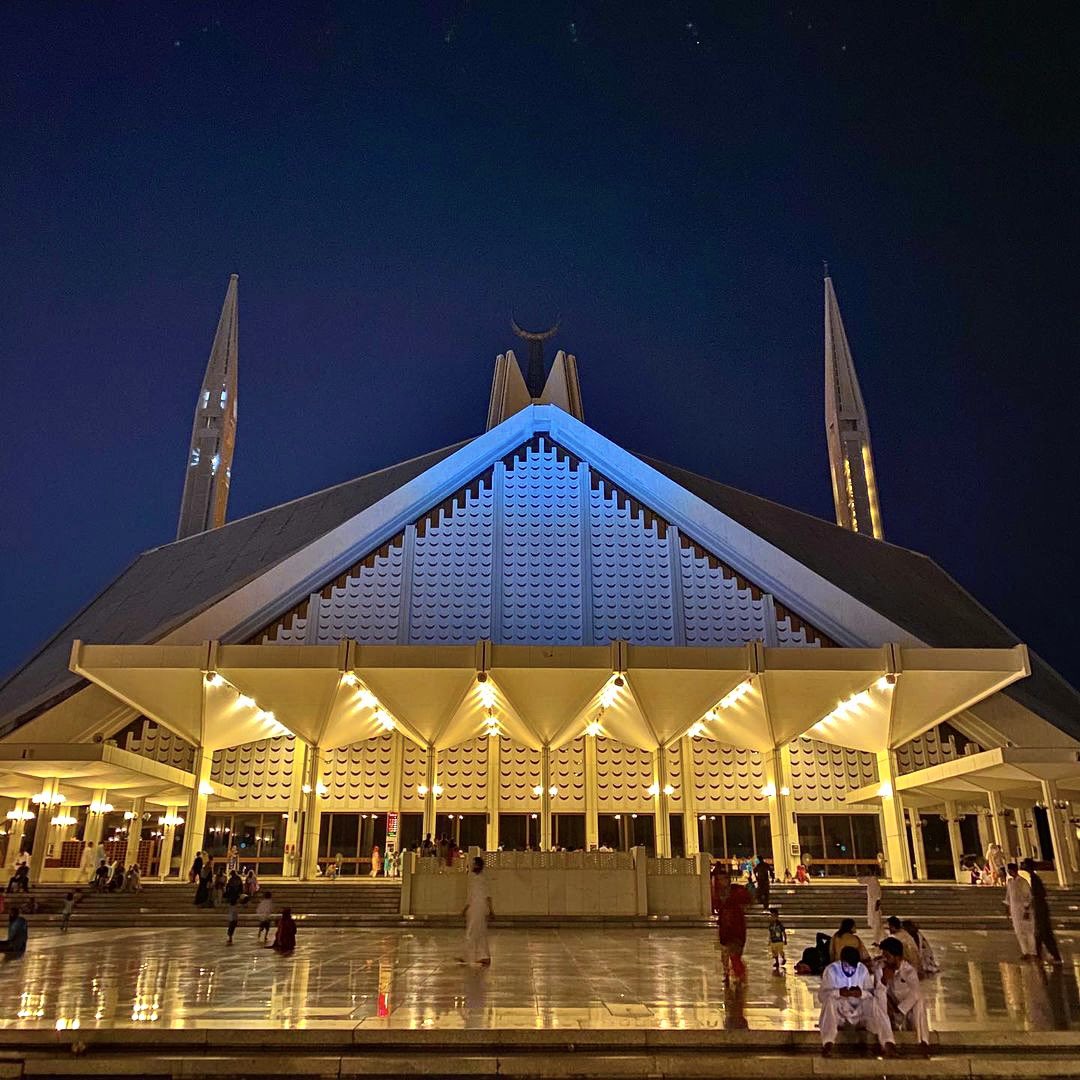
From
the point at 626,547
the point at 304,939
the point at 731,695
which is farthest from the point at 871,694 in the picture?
the point at 304,939

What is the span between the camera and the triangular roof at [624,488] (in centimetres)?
2381

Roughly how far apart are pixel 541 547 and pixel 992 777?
1243cm

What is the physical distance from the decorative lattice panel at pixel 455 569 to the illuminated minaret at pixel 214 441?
17.4 metres

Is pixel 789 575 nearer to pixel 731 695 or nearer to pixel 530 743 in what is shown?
pixel 731 695

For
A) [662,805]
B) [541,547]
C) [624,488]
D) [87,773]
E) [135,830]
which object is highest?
[624,488]

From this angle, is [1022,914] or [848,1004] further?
[1022,914]

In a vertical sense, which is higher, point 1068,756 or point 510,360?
point 510,360

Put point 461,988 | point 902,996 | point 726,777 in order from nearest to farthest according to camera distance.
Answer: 1. point 902,996
2. point 461,988
3. point 726,777

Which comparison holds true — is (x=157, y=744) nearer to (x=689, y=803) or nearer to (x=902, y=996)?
(x=689, y=803)

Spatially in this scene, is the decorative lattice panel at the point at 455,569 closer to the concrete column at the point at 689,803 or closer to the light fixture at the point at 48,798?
the concrete column at the point at 689,803

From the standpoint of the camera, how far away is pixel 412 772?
2753cm

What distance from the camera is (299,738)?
2494cm

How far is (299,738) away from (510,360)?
740 inches

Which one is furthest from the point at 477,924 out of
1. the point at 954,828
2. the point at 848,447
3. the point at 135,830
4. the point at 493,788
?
the point at 848,447
